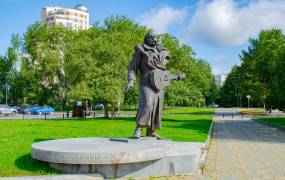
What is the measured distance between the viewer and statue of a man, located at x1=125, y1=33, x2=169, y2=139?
8711 millimetres

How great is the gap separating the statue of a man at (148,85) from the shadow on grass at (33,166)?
2347 millimetres

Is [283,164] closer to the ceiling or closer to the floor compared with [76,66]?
closer to the floor

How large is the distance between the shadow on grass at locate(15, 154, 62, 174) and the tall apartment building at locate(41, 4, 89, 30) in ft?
396

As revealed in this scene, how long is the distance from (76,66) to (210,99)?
2901 inches

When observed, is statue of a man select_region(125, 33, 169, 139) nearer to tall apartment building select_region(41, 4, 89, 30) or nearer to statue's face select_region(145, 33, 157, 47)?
statue's face select_region(145, 33, 157, 47)

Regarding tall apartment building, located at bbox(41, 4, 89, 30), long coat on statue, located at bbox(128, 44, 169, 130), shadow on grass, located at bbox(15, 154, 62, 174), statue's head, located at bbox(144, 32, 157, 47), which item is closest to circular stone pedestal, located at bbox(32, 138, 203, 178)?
shadow on grass, located at bbox(15, 154, 62, 174)

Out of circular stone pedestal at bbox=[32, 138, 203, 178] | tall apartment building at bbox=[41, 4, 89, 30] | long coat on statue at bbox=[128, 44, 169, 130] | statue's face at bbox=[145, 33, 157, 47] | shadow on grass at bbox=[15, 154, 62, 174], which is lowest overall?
shadow on grass at bbox=[15, 154, 62, 174]

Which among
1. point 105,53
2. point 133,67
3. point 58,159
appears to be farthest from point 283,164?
point 105,53

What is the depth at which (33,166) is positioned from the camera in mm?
7406

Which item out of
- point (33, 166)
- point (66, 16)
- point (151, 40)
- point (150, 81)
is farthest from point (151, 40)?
point (66, 16)

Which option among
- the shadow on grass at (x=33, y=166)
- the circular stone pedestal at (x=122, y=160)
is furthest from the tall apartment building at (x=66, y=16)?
the circular stone pedestal at (x=122, y=160)

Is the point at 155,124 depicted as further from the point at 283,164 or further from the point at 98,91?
the point at 98,91

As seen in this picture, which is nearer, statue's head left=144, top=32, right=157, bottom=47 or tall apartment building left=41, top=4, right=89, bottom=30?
statue's head left=144, top=32, right=157, bottom=47

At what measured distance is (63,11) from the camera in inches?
5103
